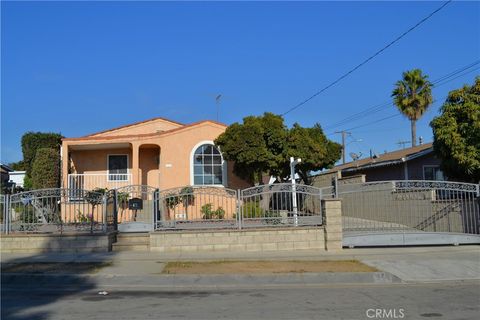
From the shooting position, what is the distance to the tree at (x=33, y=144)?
2789 centimetres

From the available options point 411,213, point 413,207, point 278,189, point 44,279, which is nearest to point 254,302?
point 44,279

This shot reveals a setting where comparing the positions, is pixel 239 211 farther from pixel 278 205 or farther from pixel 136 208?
pixel 136 208

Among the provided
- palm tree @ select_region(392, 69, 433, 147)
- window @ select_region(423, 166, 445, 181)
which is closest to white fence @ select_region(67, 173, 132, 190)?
window @ select_region(423, 166, 445, 181)

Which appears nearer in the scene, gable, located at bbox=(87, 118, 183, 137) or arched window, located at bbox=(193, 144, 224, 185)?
arched window, located at bbox=(193, 144, 224, 185)

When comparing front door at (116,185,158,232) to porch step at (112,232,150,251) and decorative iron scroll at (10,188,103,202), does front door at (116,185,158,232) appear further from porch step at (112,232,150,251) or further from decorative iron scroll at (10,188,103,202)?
decorative iron scroll at (10,188,103,202)

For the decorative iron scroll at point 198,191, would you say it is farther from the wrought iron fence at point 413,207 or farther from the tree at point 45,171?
the tree at point 45,171

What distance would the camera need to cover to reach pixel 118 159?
1033 inches

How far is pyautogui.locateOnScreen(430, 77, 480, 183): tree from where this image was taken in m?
17.3

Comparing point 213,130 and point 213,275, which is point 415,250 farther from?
point 213,130

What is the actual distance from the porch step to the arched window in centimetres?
808

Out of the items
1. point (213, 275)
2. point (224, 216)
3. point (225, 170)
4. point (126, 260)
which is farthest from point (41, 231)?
point (225, 170)

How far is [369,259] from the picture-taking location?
14219 mm

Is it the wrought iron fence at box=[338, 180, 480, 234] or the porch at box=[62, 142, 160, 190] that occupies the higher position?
the porch at box=[62, 142, 160, 190]

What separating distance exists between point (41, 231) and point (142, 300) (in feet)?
25.9
